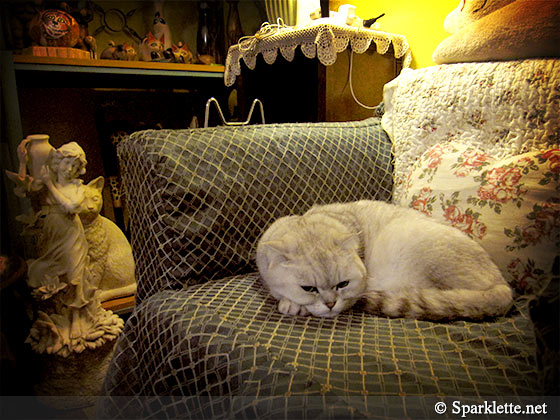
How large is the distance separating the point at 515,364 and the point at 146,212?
3.24ft

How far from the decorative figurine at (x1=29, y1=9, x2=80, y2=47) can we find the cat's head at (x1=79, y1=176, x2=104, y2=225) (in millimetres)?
879

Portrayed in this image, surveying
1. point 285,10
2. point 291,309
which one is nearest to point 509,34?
point 291,309

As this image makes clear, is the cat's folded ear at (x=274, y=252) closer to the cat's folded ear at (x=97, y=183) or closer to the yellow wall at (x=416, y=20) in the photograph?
the cat's folded ear at (x=97, y=183)

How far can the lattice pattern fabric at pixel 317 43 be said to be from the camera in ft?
6.15

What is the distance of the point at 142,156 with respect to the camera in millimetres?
1145

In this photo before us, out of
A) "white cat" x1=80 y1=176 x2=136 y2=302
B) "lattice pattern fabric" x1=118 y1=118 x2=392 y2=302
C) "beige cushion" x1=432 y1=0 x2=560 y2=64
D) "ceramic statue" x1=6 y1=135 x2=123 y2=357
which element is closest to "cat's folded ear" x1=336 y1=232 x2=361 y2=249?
"lattice pattern fabric" x1=118 y1=118 x2=392 y2=302

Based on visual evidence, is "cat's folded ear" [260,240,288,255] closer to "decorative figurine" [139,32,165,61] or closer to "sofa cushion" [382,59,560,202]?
"sofa cushion" [382,59,560,202]

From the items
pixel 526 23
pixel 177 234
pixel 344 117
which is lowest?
pixel 177 234

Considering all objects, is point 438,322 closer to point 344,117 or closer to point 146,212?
point 146,212

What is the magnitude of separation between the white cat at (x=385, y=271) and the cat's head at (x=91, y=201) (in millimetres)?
766

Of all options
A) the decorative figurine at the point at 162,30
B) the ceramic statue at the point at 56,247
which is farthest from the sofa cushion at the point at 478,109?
the decorative figurine at the point at 162,30

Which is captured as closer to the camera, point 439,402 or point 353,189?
point 439,402

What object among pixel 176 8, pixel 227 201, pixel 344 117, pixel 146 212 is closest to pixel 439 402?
Answer: pixel 227 201

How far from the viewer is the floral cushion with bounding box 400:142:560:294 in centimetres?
95
